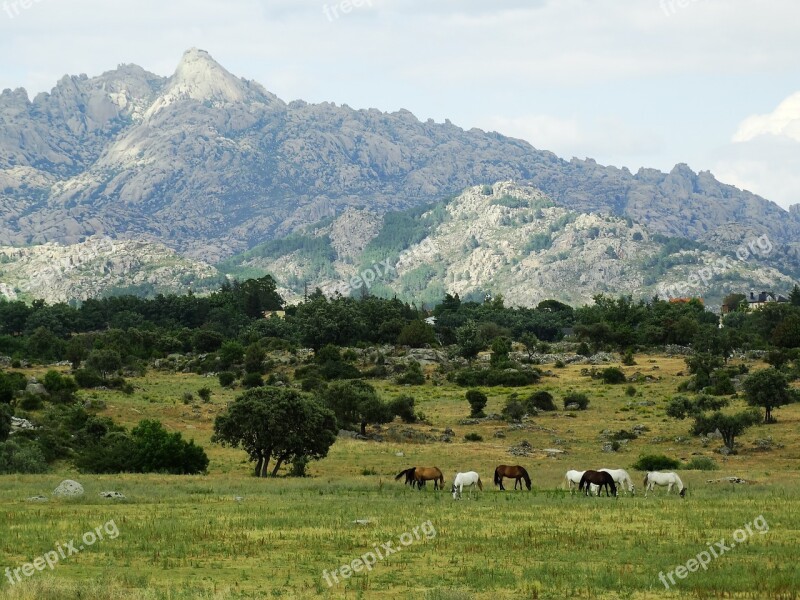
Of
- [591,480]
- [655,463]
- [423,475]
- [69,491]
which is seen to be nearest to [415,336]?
[655,463]

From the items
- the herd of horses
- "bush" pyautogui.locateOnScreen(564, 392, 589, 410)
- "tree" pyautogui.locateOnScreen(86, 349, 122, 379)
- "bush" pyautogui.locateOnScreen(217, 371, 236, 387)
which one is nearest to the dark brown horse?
the herd of horses

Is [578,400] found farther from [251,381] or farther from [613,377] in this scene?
[251,381]

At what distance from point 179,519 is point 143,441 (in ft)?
89.1

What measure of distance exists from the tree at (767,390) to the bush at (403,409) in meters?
30.2

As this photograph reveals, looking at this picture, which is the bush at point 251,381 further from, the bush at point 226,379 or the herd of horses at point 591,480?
the herd of horses at point 591,480

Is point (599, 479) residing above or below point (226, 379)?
below

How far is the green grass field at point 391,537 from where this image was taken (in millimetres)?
27062

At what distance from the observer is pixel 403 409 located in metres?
93.7

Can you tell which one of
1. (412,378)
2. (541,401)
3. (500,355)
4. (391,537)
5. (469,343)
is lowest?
(391,537)

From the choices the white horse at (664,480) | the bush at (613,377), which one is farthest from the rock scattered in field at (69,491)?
the bush at (613,377)

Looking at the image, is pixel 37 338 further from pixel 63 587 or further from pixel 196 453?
pixel 63 587

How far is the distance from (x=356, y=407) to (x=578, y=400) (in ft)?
82.7

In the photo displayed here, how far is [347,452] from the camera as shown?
249ft

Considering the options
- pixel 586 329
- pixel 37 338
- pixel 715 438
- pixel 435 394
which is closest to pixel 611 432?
pixel 715 438
